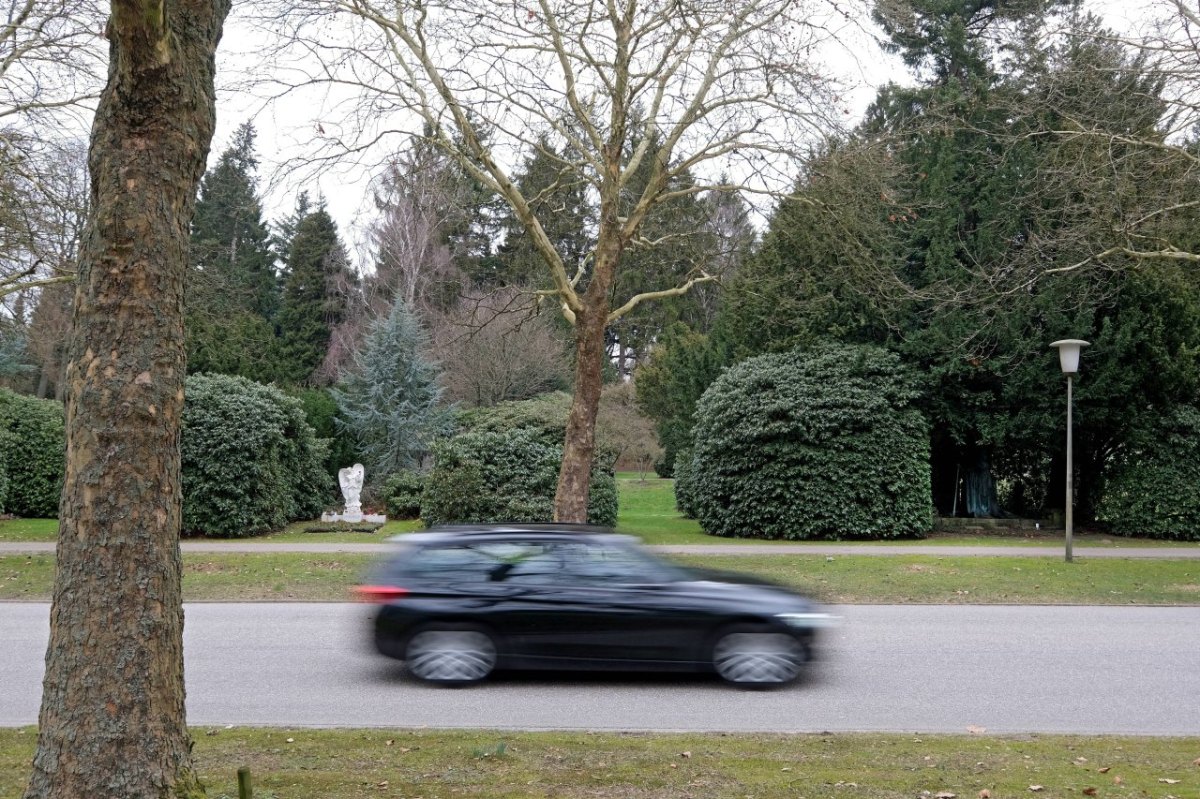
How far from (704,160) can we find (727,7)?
10.0 ft

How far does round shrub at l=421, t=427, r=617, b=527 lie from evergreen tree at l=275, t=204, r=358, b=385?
31.3 metres

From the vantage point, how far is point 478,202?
19328 millimetres

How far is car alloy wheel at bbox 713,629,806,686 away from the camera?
9.09 m

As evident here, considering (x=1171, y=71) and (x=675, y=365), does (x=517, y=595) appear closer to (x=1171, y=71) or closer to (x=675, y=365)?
(x=1171, y=71)

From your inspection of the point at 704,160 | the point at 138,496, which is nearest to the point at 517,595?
the point at 138,496

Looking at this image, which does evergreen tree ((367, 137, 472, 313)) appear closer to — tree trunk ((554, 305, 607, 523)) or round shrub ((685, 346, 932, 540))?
round shrub ((685, 346, 932, 540))

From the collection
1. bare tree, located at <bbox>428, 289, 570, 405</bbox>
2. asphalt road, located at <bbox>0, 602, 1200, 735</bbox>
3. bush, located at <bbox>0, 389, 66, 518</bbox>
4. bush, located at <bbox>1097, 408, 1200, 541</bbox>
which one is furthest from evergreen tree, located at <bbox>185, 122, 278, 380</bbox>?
bush, located at <bbox>1097, 408, 1200, 541</bbox>

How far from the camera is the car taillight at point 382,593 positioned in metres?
9.17

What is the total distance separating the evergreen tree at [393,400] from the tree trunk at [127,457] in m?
26.0

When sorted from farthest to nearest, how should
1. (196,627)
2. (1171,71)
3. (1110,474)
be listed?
1. (1110,474)
2. (1171,71)
3. (196,627)

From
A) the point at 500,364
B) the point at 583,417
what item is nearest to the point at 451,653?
the point at 583,417

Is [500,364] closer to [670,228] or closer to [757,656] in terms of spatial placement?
[670,228]

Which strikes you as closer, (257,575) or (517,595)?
(517,595)

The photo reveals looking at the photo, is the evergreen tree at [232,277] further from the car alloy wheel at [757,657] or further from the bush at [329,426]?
the car alloy wheel at [757,657]
